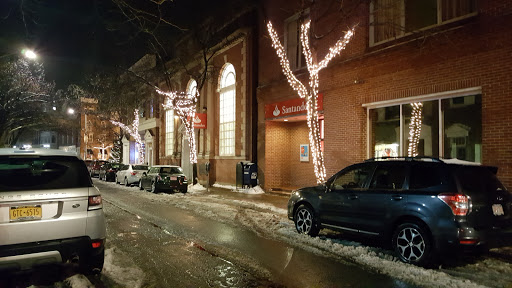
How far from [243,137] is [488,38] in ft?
41.7

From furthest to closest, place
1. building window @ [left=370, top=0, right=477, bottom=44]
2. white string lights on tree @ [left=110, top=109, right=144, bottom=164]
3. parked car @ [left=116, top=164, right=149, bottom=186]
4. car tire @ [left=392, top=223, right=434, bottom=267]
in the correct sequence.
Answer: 1. white string lights on tree @ [left=110, top=109, right=144, bottom=164]
2. parked car @ [left=116, top=164, right=149, bottom=186]
3. building window @ [left=370, top=0, right=477, bottom=44]
4. car tire @ [left=392, top=223, right=434, bottom=267]

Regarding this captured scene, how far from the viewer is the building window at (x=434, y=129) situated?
35.2 ft

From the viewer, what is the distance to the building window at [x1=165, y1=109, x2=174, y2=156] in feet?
102

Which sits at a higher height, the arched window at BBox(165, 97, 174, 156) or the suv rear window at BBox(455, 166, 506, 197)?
the arched window at BBox(165, 97, 174, 156)

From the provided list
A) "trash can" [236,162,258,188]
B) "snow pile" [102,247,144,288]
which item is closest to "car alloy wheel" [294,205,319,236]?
"snow pile" [102,247,144,288]

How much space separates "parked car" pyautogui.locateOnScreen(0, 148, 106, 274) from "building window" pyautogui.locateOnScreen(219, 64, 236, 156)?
16.8 metres

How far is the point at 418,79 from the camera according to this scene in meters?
11.8

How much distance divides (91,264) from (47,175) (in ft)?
4.31

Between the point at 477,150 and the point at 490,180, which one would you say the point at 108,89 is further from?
the point at 490,180

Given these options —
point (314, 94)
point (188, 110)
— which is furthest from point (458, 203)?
point (188, 110)

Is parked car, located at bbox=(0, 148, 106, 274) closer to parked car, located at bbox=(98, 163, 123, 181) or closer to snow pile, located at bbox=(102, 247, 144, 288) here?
snow pile, located at bbox=(102, 247, 144, 288)

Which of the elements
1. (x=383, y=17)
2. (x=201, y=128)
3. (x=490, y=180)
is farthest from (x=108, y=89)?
(x=490, y=180)

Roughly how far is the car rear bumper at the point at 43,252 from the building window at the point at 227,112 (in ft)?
55.9

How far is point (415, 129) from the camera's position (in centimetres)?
1230
